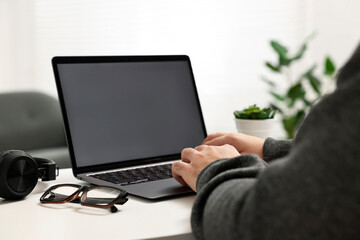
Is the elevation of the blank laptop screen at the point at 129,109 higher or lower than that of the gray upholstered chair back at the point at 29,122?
higher

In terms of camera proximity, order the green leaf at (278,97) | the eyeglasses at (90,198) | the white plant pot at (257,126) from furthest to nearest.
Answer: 1. the green leaf at (278,97)
2. the white plant pot at (257,126)
3. the eyeglasses at (90,198)

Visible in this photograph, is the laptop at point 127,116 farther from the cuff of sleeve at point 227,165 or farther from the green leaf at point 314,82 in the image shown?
the green leaf at point 314,82

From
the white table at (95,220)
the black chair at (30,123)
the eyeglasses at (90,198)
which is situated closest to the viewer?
the white table at (95,220)

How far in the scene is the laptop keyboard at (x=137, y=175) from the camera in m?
0.94

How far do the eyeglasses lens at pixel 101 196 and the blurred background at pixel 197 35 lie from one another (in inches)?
100.0

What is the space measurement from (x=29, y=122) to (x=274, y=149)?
1.91m

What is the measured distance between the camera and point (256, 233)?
0.46 m

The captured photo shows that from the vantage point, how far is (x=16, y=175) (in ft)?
2.71

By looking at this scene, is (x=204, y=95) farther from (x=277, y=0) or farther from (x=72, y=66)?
(x=72, y=66)

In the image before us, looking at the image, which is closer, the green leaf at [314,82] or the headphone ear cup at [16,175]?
the headphone ear cup at [16,175]

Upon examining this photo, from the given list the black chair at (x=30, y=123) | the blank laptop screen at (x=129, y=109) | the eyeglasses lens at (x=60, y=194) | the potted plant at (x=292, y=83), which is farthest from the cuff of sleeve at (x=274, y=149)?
the potted plant at (x=292, y=83)

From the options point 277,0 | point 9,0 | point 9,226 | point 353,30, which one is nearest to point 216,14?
point 277,0

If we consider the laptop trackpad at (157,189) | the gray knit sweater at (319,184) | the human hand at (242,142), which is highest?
the gray knit sweater at (319,184)

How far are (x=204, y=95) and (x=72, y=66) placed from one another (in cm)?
246
